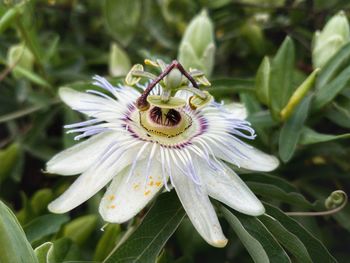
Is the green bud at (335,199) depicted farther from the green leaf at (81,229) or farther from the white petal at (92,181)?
the green leaf at (81,229)

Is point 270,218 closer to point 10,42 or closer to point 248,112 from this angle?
point 248,112

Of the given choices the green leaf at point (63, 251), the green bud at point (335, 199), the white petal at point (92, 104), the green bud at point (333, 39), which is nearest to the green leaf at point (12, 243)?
the green leaf at point (63, 251)

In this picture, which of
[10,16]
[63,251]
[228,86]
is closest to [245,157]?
[228,86]

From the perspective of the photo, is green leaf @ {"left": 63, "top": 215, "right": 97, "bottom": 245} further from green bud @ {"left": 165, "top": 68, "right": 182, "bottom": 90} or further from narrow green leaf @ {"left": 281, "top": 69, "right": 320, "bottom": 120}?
narrow green leaf @ {"left": 281, "top": 69, "right": 320, "bottom": 120}

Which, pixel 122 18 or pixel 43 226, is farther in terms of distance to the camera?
pixel 122 18

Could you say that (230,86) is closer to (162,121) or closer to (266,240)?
(162,121)
